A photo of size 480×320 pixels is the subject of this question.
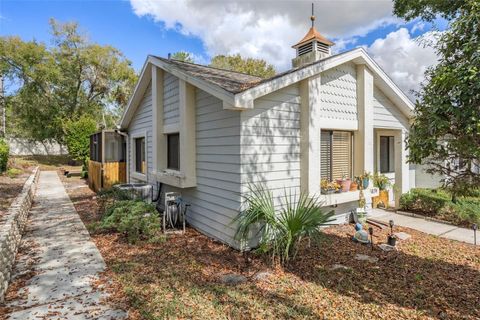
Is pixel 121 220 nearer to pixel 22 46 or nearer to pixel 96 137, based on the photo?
pixel 96 137

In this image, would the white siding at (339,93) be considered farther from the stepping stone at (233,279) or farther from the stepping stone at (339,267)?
the stepping stone at (233,279)

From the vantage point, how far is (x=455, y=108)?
3.28 m

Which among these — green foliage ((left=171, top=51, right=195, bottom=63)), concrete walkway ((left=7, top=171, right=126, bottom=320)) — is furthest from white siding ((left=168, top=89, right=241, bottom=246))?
green foliage ((left=171, top=51, right=195, bottom=63))

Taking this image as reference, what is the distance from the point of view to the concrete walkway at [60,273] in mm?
3691

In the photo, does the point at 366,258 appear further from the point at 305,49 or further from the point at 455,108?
the point at 305,49

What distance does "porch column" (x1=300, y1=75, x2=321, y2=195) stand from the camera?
641cm

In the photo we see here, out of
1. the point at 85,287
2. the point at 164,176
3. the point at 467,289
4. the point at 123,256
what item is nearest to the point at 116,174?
the point at 164,176

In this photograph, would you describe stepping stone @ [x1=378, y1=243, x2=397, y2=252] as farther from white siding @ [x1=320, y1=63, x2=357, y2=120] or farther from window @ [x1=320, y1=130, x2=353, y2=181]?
white siding @ [x1=320, y1=63, x2=357, y2=120]

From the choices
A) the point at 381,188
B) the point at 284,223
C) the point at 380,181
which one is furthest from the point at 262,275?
the point at 381,188

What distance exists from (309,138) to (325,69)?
1.74 meters

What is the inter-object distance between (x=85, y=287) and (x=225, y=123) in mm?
3888

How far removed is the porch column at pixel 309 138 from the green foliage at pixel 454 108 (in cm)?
255

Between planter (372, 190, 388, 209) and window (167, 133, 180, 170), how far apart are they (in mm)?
6670

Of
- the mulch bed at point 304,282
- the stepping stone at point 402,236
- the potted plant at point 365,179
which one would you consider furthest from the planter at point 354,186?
the mulch bed at point 304,282
